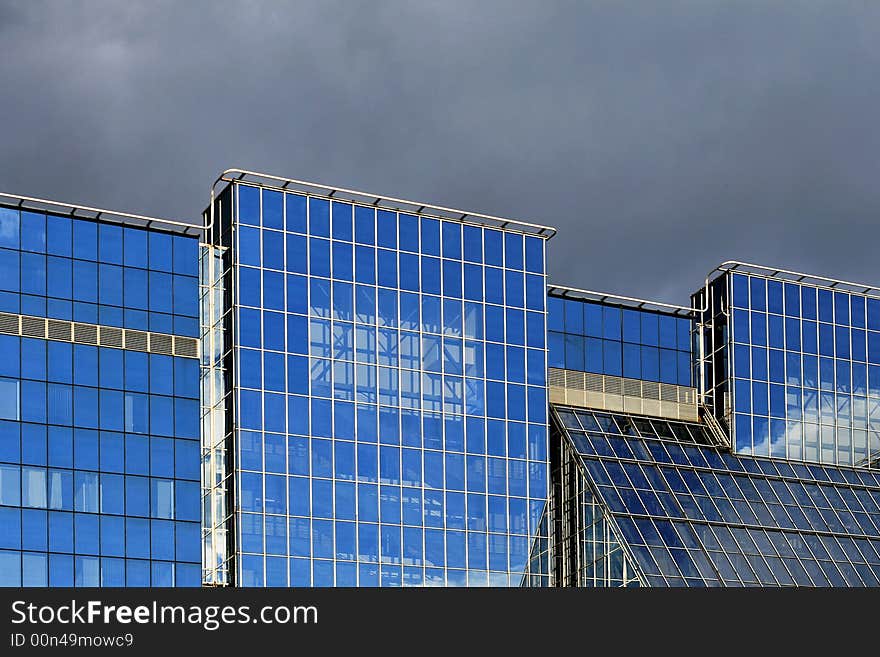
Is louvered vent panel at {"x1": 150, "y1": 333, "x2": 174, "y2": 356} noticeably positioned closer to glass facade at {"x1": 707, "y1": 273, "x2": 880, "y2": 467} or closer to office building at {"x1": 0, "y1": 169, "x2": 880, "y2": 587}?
office building at {"x1": 0, "y1": 169, "x2": 880, "y2": 587}

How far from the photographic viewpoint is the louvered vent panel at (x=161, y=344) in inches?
3241

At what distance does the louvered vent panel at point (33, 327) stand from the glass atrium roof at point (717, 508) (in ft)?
87.8

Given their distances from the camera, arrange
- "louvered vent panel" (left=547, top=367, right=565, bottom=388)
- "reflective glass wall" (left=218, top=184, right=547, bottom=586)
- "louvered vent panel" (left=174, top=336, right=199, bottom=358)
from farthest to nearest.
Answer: "louvered vent panel" (left=547, top=367, right=565, bottom=388) → "louvered vent panel" (left=174, top=336, right=199, bottom=358) → "reflective glass wall" (left=218, top=184, right=547, bottom=586)

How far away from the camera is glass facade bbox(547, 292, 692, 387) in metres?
92.9

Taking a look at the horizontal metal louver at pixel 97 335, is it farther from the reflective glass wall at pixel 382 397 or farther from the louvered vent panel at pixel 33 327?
the reflective glass wall at pixel 382 397

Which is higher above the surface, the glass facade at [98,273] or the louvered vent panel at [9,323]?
the glass facade at [98,273]

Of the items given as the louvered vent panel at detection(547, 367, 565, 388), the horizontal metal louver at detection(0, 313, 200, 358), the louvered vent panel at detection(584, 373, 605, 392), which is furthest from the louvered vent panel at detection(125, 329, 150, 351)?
the louvered vent panel at detection(584, 373, 605, 392)

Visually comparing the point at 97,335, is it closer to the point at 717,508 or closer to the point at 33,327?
the point at 33,327

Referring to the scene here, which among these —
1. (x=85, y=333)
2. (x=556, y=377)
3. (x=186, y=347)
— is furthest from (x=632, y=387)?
(x=85, y=333)

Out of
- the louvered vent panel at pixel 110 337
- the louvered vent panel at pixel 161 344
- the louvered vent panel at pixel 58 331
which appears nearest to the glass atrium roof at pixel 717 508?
the louvered vent panel at pixel 161 344

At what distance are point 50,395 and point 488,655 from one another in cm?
4424

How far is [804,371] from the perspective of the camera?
98125 millimetres

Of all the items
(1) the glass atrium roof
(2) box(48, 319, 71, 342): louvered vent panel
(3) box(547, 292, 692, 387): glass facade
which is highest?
(3) box(547, 292, 692, 387): glass facade

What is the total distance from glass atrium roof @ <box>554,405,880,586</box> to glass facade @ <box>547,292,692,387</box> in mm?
2659
